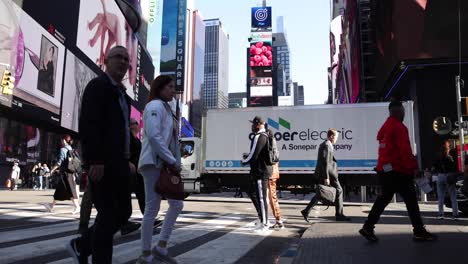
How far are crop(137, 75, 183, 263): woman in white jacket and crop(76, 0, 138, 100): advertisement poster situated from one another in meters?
35.2

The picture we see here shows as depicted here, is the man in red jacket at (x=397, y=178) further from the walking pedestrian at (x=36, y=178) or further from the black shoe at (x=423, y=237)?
the walking pedestrian at (x=36, y=178)

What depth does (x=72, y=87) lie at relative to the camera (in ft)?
123

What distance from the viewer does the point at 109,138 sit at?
126 inches

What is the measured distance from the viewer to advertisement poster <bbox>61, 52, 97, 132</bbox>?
36.2 metres

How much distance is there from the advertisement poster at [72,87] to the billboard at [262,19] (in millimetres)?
47843

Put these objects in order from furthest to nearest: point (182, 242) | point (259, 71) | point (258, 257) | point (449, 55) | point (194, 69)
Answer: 1. point (194, 69)
2. point (259, 71)
3. point (449, 55)
4. point (182, 242)
5. point (258, 257)

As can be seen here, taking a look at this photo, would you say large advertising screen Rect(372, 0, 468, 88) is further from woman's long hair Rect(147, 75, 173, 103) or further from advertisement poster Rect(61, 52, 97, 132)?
woman's long hair Rect(147, 75, 173, 103)

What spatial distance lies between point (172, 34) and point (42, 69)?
88555 millimetres

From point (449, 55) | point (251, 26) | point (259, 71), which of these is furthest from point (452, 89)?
point (251, 26)

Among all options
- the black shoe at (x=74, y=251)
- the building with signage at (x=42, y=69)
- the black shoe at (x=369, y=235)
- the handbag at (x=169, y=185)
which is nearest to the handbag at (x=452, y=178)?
the black shoe at (x=369, y=235)

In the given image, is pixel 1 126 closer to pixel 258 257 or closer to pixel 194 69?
pixel 258 257

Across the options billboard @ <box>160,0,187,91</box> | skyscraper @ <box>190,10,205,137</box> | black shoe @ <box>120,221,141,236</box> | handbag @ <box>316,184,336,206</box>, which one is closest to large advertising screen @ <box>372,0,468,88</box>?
handbag @ <box>316,184,336,206</box>

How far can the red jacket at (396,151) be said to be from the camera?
18.2 feet

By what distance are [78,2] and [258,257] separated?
124 ft
